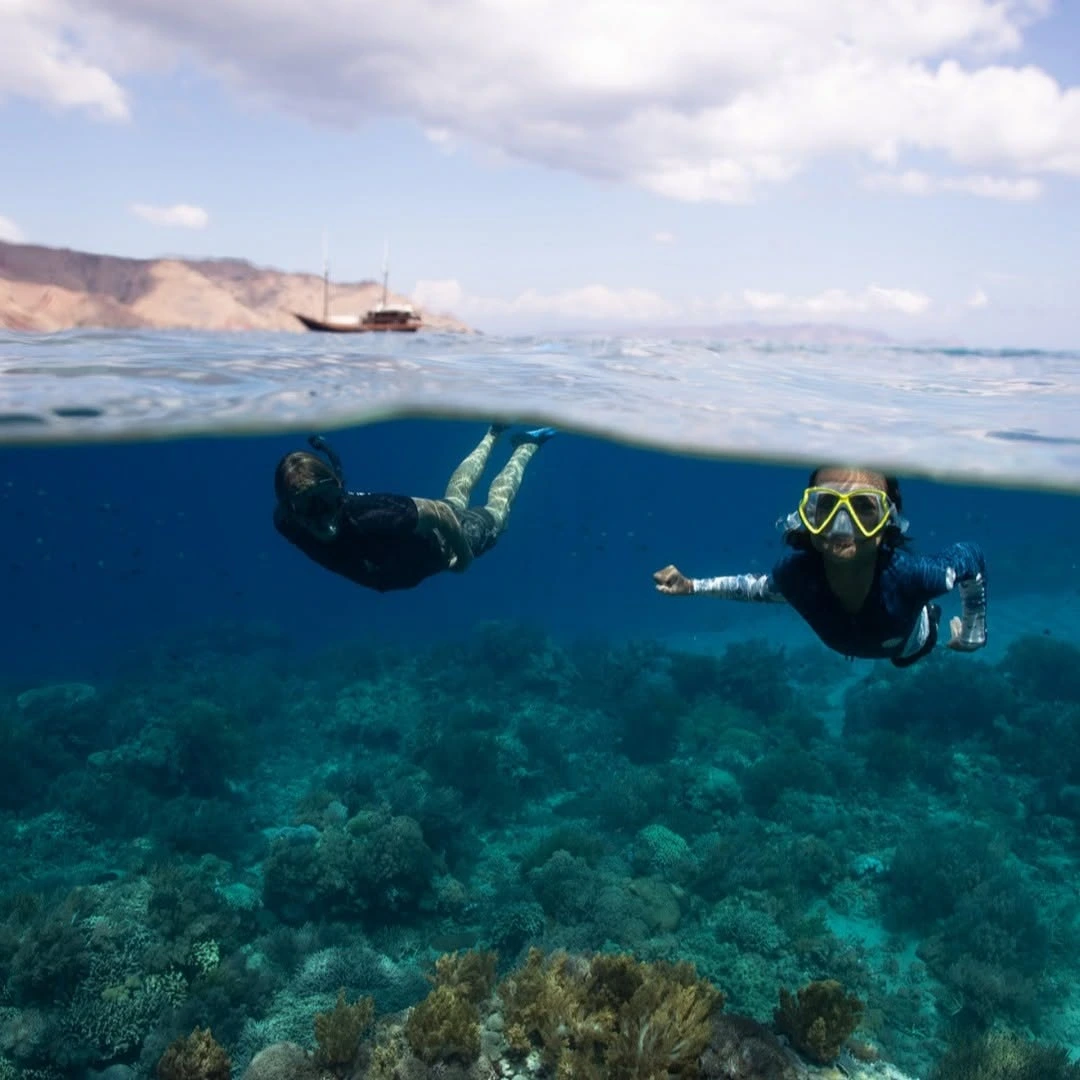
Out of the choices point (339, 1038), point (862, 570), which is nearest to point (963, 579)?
point (862, 570)

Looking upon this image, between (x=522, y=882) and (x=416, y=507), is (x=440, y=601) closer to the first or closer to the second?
(x=522, y=882)

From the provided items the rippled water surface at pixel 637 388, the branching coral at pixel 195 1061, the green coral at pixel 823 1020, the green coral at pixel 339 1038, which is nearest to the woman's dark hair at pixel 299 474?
the green coral at pixel 339 1038

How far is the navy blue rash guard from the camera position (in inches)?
201

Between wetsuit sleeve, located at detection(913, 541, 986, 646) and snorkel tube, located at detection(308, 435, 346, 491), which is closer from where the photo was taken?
wetsuit sleeve, located at detection(913, 541, 986, 646)

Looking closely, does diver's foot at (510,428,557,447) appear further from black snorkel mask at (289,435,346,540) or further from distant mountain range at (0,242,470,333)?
black snorkel mask at (289,435,346,540)

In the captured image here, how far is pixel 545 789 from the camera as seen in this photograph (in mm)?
14750

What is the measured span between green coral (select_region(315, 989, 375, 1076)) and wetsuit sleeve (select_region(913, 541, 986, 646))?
18.6 feet

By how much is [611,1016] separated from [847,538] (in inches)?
165

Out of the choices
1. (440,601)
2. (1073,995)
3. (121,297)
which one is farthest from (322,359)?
(440,601)

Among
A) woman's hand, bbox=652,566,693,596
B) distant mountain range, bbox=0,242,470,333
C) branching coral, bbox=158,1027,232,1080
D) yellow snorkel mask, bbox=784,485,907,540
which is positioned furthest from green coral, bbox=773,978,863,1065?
distant mountain range, bbox=0,242,470,333

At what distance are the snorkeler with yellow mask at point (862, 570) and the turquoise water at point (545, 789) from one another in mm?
3478

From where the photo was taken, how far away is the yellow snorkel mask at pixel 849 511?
15.7 feet

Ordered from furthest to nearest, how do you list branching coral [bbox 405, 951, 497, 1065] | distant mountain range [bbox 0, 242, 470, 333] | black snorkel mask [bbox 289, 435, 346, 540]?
distant mountain range [bbox 0, 242, 470, 333], black snorkel mask [bbox 289, 435, 346, 540], branching coral [bbox 405, 951, 497, 1065]

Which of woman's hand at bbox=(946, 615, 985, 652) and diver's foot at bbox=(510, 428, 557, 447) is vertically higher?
diver's foot at bbox=(510, 428, 557, 447)
